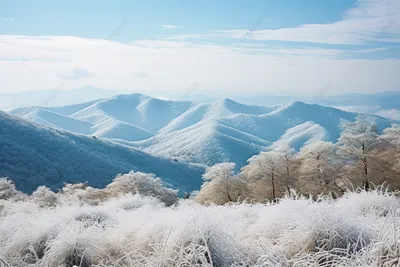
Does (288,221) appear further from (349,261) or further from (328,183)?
(328,183)

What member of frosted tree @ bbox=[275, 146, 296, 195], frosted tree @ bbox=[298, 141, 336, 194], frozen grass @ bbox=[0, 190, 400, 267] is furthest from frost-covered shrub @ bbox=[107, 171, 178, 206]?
frozen grass @ bbox=[0, 190, 400, 267]

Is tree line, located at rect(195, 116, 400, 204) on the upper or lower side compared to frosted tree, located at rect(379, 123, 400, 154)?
lower

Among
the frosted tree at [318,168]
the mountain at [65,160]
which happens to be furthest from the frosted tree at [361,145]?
the mountain at [65,160]

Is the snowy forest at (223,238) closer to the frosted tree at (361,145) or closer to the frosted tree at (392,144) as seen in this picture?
the frosted tree at (361,145)

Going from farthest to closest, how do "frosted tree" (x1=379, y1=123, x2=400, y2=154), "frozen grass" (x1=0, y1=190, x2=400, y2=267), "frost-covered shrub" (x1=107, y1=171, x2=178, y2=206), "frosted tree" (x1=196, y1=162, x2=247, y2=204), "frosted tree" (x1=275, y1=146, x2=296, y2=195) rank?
"frost-covered shrub" (x1=107, y1=171, x2=178, y2=206)
"frosted tree" (x1=196, y1=162, x2=247, y2=204)
"frosted tree" (x1=275, y1=146, x2=296, y2=195)
"frosted tree" (x1=379, y1=123, x2=400, y2=154)
"frozen grass" (x1=0, y1=190, x2=400, y2=267)

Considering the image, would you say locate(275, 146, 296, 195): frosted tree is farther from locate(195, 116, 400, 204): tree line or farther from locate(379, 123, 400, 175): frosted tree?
locate(379, 123, 400, 175): frosted tree

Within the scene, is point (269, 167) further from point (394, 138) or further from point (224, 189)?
point (394, 138)

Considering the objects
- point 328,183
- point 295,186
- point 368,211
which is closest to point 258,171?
point 295,186
